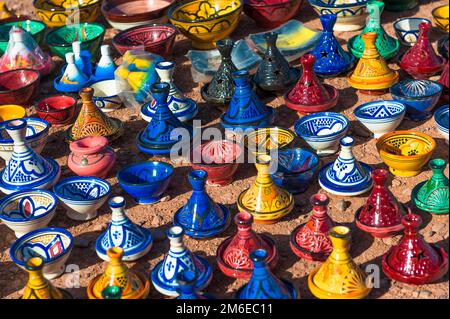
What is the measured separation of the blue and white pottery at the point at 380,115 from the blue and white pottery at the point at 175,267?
8.69 ft

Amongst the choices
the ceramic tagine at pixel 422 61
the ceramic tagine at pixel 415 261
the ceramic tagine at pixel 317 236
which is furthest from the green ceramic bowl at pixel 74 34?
the ceramic tagine at pixel 415 261

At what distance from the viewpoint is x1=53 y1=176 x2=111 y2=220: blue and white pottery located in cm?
802

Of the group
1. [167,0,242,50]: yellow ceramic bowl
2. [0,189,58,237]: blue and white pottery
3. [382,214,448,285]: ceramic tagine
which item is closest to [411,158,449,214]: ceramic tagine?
[382,214,448,285]: ceramic tagine

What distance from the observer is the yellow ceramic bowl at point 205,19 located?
10.8 m

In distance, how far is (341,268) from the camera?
6785 millimetres

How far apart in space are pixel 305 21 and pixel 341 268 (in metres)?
5.84

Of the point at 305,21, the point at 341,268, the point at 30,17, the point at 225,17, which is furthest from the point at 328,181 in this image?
the point at 30,17

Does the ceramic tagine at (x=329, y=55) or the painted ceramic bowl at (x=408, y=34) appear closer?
the ceramic tagine at (x=329, y=55)

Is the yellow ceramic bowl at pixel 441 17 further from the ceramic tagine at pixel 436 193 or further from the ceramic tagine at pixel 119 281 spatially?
the ceramic tagine at pixel 119 281

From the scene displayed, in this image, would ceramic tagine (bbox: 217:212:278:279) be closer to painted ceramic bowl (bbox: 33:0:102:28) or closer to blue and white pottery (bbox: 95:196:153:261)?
blue and white pottery (bbox: 95:196:153:261)

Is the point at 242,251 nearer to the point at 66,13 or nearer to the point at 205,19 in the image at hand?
the point at 205,19

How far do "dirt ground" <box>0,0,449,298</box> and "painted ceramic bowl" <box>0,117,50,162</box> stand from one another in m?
0.29

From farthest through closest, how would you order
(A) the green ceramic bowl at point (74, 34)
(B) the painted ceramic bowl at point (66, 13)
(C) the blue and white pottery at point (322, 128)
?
(B) the painted ceramic bowl at point (66, 13), (A) the green ceramic bowl at point (74, 34), (C) the blue and white pottery at point (322, 128)

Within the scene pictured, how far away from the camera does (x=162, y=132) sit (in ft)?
29.3
